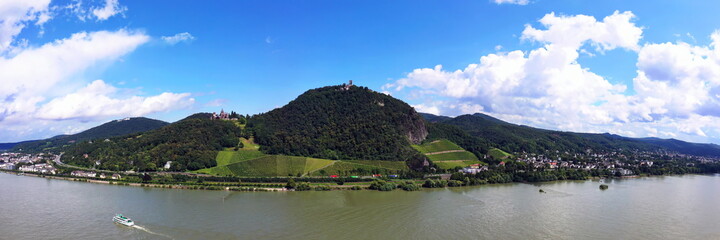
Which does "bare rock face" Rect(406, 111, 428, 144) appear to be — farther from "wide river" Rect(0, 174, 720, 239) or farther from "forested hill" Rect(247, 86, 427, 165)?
"wide river" Rect(0, 174, 720, 239)

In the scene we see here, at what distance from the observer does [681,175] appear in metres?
106

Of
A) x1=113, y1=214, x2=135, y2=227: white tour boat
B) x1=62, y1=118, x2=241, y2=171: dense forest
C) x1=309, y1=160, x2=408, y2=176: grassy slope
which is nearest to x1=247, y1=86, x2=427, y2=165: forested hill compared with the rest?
x1=309, y1=160, x2=408, y2=176: grassy slope

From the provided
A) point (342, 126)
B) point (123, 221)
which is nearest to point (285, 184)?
point (123, 221)

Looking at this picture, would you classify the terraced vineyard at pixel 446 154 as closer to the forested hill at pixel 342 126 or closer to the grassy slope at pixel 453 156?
the grassy slope at pixel 453 156

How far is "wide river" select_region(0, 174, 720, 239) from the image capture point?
36.0m

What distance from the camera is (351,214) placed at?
4338 cm

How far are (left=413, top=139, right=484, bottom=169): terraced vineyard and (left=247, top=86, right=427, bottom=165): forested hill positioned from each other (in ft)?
17.5

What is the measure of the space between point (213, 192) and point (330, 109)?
67343mm

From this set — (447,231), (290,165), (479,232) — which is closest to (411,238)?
(447,231)

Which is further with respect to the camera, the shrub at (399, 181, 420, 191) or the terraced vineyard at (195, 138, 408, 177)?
the terraced vineyard at (195, 138, 408, 177)

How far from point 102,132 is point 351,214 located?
180 meters

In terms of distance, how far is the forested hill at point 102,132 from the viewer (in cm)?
16275

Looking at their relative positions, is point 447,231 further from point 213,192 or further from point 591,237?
point 213,192

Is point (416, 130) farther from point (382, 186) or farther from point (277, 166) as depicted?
point (382, 186)
